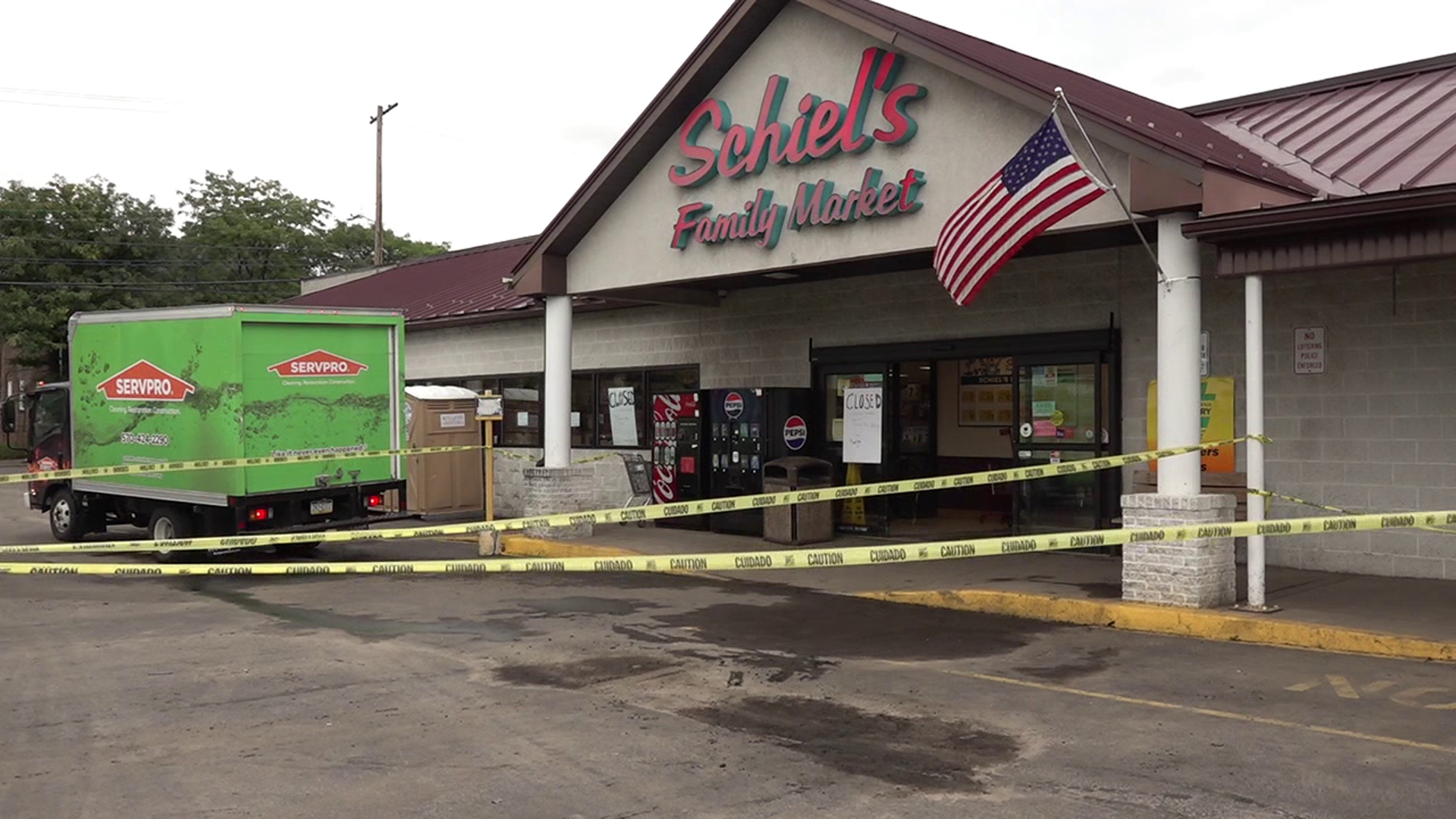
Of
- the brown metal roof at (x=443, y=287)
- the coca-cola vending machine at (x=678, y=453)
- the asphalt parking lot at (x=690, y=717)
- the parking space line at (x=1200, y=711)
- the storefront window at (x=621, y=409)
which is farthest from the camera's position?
the brown metal roof at (x=443, y=287)

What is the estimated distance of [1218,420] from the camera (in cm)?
1254

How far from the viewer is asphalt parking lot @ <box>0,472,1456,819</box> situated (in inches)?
217

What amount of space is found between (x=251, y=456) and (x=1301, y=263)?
1103 cm

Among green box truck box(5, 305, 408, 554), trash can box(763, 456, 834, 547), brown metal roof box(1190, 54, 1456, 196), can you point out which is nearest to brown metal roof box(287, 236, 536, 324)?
green box truck box(5, 305, 408, 554)

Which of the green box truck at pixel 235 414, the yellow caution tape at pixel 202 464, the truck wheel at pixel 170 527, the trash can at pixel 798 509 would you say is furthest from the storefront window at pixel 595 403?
the truck wheel at pixel 170 527

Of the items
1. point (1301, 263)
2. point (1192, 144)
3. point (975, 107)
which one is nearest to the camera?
point (1301, 263)

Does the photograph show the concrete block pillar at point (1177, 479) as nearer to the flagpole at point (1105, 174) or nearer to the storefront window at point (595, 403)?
the flagpole at point (1105, 174)

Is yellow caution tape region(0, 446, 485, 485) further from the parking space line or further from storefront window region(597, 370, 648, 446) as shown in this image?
the parking space line

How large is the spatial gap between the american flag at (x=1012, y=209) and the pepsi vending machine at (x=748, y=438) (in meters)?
5.10

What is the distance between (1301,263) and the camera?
9391mm

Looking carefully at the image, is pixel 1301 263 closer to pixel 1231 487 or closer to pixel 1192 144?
pixel 1192 144

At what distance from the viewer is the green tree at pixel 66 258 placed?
4850 centimetres

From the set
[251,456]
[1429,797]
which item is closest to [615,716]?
[1429,797]

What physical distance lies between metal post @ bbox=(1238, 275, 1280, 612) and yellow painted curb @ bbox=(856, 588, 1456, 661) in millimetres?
322
